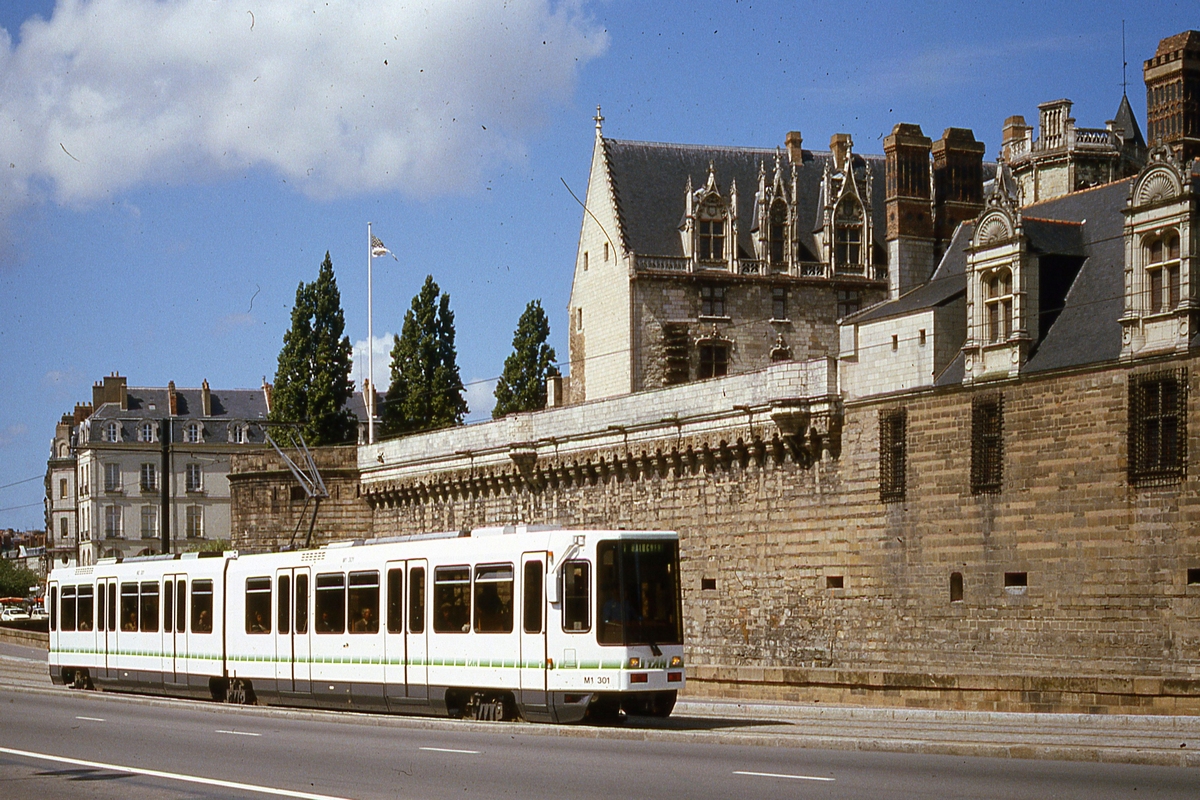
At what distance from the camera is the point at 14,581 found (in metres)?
132

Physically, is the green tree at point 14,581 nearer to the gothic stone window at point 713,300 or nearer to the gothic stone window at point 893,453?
the gothic stone window at point 713,300

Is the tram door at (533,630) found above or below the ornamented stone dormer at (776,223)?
below

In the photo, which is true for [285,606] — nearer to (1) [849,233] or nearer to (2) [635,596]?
(2) [635,596]

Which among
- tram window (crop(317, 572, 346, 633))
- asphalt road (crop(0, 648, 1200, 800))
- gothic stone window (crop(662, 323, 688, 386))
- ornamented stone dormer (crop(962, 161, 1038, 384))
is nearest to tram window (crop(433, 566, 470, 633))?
asphalt road (crop(0, 648, 1200, 800))

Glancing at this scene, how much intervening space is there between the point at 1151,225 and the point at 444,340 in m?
53.4

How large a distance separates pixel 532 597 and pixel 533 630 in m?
→ 0.53

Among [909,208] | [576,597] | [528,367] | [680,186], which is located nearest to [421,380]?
[528,367]

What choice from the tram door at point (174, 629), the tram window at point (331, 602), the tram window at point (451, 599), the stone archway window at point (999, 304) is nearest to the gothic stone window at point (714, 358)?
the stone archway window at point (999, 304)

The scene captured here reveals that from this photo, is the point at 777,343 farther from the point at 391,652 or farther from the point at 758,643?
the point at 391,652

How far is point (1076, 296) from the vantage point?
3653cm

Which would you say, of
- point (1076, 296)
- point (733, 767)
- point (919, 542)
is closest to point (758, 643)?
point (919, 542)

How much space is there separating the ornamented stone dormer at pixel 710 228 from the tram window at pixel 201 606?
97.0ft

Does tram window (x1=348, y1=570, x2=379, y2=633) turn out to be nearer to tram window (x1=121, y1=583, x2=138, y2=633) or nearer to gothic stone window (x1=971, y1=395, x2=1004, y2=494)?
tram window (x1=121, y1=583, x2=138, y2=633)

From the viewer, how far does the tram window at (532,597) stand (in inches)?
1036
